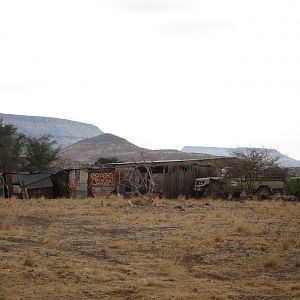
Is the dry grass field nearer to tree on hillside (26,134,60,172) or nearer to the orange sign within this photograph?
the orange sign

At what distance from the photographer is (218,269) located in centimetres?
1082

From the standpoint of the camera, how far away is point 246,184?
35.0 meters

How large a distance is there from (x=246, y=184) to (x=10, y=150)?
2257 centimetres

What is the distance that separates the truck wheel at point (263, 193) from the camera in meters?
34.6

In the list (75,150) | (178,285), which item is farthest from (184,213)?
(75,150)

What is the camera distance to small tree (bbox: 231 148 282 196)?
115ft

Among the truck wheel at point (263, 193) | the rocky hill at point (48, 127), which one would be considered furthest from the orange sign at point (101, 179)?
the rocky hill at point (48, 127)

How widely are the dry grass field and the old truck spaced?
547 inches

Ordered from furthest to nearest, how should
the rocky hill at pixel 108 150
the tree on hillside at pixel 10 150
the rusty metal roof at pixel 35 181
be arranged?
1. the rocky hill at pixel 108 150
2. the tree on hillside at pixel 10 150
3. the rusty metal roof at pixel 35 181

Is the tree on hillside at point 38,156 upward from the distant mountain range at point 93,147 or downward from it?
downward

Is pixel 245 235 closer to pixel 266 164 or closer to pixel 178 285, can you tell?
pixel 178 285

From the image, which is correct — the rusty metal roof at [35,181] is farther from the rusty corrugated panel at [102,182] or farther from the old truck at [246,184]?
the old truck at [246,184]

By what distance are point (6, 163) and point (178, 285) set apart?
3974 centimetres

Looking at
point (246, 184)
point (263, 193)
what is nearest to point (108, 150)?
point (246, 184)
